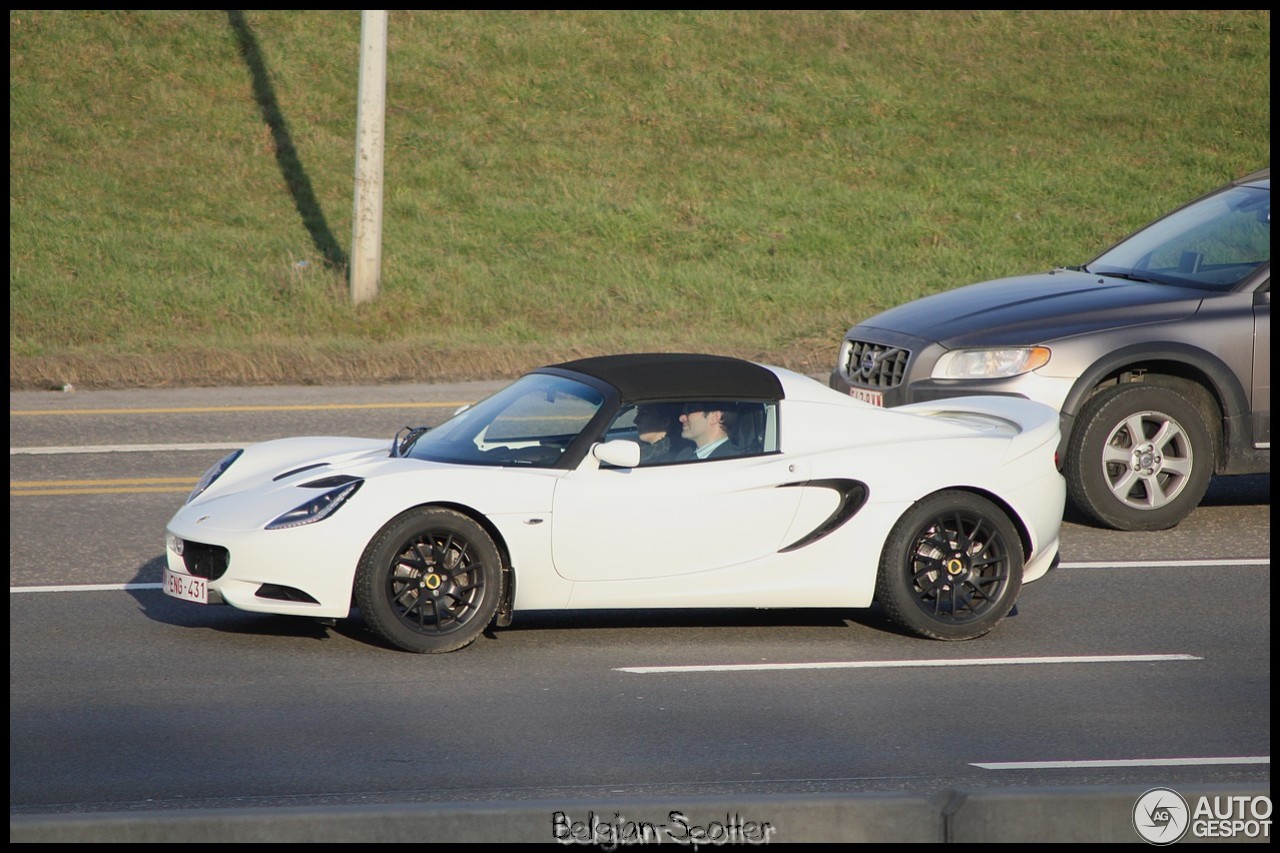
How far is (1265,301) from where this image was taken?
970 cm

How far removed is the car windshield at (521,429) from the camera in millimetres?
7414

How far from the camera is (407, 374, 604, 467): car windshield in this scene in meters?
7.41

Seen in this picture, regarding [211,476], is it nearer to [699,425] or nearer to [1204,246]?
[699,425]

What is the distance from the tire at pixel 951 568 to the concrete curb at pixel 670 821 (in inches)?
112

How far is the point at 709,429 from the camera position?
7449 mm

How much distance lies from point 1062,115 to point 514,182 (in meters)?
10.4

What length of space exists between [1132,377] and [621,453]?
4.19 meters

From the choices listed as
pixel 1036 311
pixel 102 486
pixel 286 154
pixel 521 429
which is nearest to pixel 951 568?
pixel 521 429

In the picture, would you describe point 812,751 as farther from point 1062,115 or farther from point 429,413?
point 1062,115

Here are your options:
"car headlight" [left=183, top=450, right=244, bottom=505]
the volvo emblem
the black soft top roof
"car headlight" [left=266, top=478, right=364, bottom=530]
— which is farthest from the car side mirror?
the volvo emblem

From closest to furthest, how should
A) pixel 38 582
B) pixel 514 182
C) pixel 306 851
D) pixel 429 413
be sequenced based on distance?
pixel 306 851
pixel 38 582
pixel 429 413
pixel 514 182

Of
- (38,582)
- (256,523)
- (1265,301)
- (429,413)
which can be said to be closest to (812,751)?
(256,523)

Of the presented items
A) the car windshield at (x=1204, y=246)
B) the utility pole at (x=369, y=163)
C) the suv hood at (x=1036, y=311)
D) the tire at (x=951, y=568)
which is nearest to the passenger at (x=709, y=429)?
the tire at (x=951, y=568)

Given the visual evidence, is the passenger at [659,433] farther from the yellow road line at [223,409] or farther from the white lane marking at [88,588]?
the yellow road line at [223,409]
